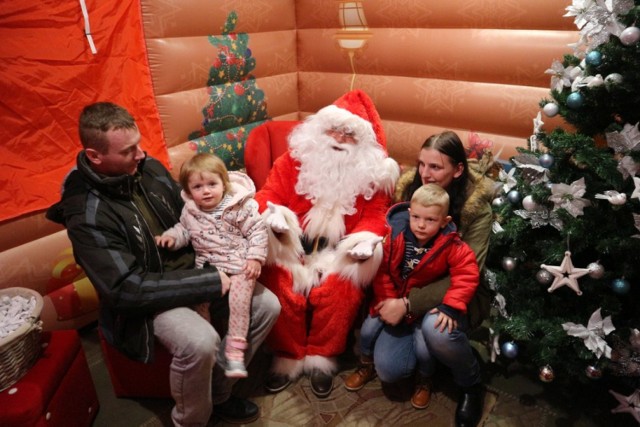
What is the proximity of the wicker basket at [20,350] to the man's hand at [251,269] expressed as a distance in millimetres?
769

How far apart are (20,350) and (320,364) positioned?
1162mm

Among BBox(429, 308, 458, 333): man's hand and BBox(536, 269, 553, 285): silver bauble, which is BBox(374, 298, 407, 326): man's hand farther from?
BBox(536, 269, 553, 285): silver bauble

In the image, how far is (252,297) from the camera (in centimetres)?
190

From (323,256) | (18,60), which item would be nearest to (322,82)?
(323,256)

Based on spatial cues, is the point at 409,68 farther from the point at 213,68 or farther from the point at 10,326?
the point at 10,326

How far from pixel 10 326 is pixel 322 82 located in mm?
2413

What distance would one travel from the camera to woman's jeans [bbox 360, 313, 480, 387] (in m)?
1.84

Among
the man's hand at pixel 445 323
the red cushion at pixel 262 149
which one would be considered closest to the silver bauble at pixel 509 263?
the man's hand at pixel 445 323

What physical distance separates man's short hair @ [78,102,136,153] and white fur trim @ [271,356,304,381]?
1165 millimetres

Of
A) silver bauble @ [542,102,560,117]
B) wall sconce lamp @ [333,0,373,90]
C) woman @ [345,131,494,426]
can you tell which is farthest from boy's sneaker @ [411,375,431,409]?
wall sconce lamp @ [333,0,373,90]

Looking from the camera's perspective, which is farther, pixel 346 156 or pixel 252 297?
pixel 346 156

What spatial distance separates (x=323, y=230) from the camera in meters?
2.16

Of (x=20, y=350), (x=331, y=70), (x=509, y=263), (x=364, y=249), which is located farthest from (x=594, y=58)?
(x=20, y=350)

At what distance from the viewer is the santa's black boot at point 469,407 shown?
74.2 inches
